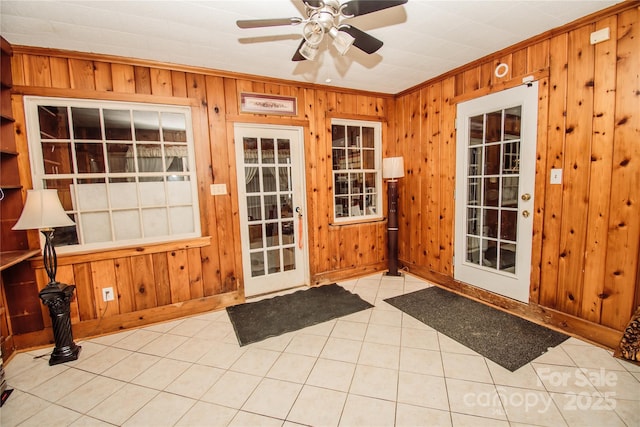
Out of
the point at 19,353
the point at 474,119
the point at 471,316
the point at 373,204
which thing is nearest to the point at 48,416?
the point at 19,353

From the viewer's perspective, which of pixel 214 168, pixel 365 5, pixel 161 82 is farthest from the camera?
pixel 214 168

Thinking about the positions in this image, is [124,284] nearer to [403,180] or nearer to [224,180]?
[224,180]

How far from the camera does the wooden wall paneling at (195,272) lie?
3.04 metres

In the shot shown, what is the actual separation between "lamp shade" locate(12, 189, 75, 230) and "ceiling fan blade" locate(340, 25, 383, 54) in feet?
8.16

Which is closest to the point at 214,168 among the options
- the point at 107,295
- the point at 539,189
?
the point at 107,295

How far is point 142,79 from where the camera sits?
9.11ft

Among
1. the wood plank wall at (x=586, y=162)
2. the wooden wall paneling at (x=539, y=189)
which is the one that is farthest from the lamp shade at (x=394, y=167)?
the wooden wall paneling at (x=539, y=189)

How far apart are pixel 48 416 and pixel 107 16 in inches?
108

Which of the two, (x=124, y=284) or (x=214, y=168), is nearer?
(x=124, y=284)

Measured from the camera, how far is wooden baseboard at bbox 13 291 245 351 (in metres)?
2.50

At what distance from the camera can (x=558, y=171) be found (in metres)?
2.47

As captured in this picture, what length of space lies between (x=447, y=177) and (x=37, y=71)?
4.29 metres

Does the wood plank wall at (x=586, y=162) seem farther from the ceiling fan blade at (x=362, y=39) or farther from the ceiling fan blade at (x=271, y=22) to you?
the ceiling fan blade at (x=271, y=22)

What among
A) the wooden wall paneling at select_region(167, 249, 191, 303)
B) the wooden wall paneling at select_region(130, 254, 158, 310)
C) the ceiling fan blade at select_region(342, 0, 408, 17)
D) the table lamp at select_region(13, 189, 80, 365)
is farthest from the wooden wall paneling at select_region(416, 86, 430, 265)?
the table lamp at select_region(13, 189, 80, 365)
